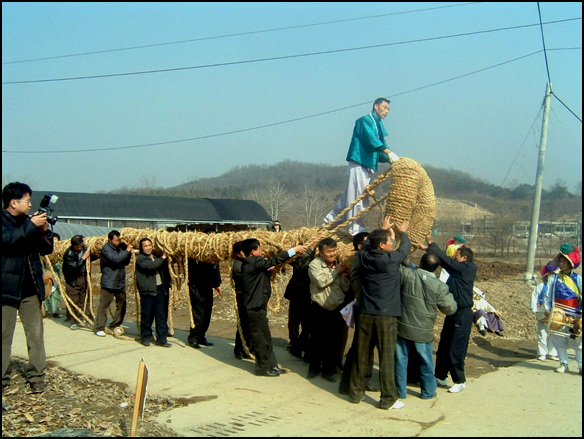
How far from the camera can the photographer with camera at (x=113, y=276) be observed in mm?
9734

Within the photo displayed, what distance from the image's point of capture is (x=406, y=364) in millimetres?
6180

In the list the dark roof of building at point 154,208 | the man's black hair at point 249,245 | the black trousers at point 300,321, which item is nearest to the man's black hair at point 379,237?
the man's black hair at point 249,245

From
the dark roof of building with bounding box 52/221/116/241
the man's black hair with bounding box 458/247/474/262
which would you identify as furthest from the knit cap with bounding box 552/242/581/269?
the dark roof of building with bounding box 52/221/116/241

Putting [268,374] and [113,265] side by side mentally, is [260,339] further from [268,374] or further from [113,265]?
[113,265]

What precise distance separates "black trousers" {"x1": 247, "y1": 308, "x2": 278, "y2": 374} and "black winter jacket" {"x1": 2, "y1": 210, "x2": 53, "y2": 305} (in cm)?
252

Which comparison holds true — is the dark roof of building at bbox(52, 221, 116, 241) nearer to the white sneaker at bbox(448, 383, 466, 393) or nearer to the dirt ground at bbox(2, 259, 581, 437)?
the dirt ground at bbox(2, 259, 581, 437)

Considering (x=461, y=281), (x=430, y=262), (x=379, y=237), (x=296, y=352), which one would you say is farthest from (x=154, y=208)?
(x=379, y=237)

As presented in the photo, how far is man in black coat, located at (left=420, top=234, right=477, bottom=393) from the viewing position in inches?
261

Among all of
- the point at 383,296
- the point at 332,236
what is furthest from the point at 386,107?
the point at 383,296

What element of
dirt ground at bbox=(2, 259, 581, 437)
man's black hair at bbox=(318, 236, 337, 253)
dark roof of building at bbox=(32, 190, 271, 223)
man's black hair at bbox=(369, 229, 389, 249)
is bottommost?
dirt ground at bbox=(2, 259, 581, 437)

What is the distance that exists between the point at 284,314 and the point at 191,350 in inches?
157

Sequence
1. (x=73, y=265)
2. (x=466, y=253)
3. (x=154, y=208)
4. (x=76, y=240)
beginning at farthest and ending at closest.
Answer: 1. (x=154, y=208)
2. (x=73, y=265)
3. (x=76, y=240)
4. (x=466, y=253)

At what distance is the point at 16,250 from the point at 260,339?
116 inches

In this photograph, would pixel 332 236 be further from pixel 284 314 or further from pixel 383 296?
pixel 284 314
